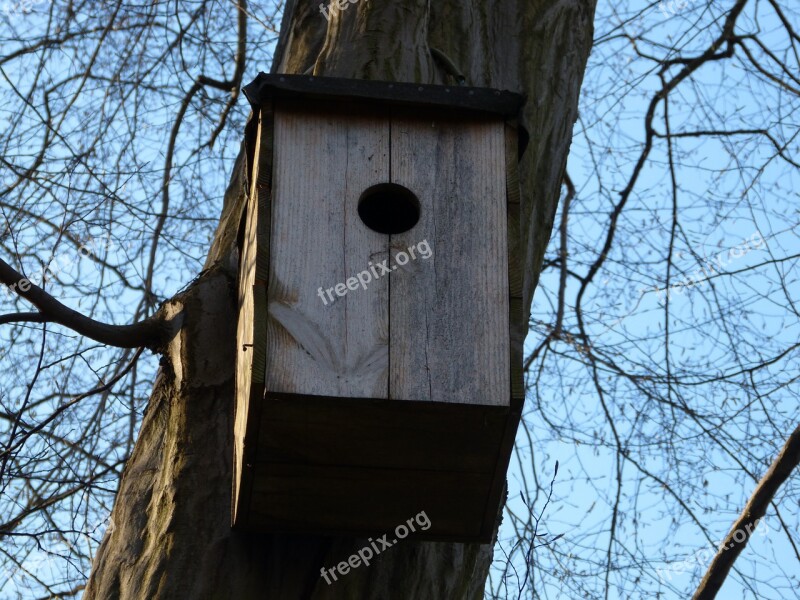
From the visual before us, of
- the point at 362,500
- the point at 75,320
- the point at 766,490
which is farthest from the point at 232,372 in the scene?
the point at 766,490

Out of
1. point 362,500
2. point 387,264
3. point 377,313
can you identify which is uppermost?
point 387,264

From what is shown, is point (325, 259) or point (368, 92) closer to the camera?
point (325, 259)

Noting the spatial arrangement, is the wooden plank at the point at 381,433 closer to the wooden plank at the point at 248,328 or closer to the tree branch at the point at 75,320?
the wooden plank at the point at 248,328

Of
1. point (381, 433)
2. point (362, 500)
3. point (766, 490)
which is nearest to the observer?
point (381, 433)

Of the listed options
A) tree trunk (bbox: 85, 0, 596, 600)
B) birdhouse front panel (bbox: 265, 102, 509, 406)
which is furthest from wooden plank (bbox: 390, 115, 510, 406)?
tree trunk (bbox: 85, 0, 596, 600)

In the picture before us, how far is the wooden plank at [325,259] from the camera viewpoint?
1.97 meters

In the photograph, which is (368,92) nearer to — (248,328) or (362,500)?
(248,328)

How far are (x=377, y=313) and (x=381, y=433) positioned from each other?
214mm

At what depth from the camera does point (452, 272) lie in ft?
6.93

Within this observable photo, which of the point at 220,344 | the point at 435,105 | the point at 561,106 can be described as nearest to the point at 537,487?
the point at 561,106

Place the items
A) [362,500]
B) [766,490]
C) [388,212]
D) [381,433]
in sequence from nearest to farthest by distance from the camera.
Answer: [381,433], [362,500], [388,212], [766,490]

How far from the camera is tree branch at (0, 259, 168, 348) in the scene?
2.48m

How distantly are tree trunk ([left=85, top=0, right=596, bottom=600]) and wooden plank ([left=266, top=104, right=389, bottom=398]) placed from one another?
0.33m

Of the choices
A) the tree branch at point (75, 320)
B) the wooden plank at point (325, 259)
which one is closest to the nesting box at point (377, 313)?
the wooden plank at point (325, 259)
